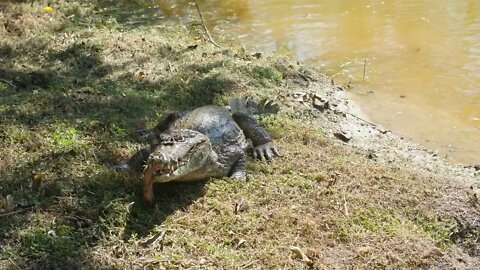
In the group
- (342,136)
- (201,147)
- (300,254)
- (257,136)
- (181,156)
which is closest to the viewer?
(300,254)

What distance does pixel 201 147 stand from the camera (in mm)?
5000

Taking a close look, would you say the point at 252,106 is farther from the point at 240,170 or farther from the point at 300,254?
the point at 300,254

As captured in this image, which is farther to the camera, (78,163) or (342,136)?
(342,136)

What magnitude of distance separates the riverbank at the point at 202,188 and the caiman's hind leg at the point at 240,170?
0.09 metres

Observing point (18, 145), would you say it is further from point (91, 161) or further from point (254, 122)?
point (254, 122)

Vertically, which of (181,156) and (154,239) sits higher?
(181,156)

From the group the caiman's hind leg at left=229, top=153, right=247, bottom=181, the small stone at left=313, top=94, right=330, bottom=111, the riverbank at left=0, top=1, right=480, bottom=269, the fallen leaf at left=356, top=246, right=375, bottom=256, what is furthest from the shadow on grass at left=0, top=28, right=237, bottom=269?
the fallen leaf at left=356, top=246, right=375, bottom=256

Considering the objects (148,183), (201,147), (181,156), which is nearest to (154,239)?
(148,183)

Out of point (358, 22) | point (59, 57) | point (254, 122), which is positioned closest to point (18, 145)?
point (254, 122)

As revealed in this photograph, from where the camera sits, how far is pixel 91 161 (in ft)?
17.3

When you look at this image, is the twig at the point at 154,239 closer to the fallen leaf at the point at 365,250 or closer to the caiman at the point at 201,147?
the caiman at the point at 201,147

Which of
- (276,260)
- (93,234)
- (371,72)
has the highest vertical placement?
(93,234)

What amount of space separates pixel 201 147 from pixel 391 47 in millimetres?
7022

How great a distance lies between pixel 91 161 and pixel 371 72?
238 inches
